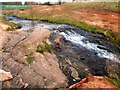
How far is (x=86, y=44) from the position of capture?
18.6 meters

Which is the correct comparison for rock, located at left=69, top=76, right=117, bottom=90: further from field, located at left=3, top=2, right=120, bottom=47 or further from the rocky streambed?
field, located at left=3, top=2, right=120, bottom=47

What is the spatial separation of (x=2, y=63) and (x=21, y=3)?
3422 centimetres

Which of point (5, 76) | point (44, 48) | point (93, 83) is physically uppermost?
point (44, 48)

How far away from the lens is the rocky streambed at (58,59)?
1336 centimetres

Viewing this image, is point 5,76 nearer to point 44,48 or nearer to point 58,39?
point 44,48

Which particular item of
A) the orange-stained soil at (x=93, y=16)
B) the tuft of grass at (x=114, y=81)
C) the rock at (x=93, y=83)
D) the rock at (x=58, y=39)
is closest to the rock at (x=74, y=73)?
the rock at (x=93, y=83)

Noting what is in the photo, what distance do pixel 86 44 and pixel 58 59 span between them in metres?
3.77

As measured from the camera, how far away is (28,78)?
13117mm

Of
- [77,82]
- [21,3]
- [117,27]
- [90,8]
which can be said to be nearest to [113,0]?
[90,8]

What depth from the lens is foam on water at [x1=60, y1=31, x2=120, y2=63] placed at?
17073 millimetres

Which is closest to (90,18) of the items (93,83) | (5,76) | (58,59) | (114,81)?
(58,59)

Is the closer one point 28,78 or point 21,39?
point 28,78

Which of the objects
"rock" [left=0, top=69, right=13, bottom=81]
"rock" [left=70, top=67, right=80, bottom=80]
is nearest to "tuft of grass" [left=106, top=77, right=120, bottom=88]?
"rock" [left=70, top=67, right=80, bottom=80]

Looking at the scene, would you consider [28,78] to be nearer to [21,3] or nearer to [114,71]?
[114,71]
